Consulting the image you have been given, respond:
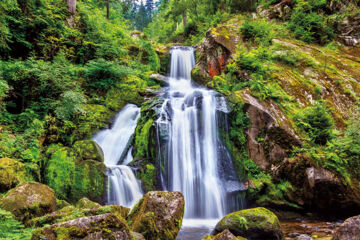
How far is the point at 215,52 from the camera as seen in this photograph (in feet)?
43.8

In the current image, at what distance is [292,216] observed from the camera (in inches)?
283

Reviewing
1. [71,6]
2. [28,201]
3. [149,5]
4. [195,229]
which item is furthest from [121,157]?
[149,5]

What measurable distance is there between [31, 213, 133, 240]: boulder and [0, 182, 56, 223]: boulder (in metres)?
1.55

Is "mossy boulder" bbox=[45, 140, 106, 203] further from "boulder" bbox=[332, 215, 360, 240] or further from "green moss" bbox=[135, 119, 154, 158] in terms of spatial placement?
"boulder" bbox=[332, 215, 360, 240]

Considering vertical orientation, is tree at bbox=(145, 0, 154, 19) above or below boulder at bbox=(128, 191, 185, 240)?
above

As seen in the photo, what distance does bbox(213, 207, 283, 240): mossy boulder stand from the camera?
4648 millimetres

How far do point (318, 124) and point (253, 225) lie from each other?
5465 millimetres

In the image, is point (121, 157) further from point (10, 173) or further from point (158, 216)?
point (158, 216)

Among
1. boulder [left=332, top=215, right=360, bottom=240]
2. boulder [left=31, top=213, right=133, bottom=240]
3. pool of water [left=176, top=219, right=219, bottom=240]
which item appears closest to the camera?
boulder [left=31, top=213, right=133, bottom=240]

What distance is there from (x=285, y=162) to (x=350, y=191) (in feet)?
7.11

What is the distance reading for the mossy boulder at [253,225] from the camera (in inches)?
183

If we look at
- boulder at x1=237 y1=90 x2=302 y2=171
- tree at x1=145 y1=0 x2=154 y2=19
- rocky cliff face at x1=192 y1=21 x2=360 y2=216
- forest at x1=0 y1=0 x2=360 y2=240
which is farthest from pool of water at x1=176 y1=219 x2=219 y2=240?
tree at x1=145 y1=0 x2=154 y2=19

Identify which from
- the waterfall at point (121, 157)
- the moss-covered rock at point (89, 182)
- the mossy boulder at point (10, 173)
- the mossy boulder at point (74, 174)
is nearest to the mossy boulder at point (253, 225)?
the waterfall at point (121, 157)

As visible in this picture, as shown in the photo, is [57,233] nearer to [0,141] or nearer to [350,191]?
[0,141]
